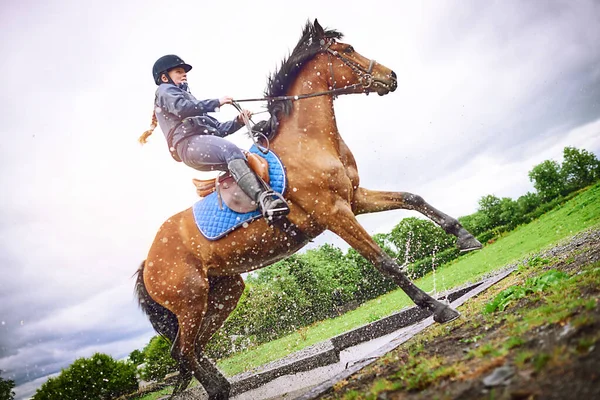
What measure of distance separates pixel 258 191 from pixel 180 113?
4.83ft

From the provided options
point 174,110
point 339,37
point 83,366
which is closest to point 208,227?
point 174,110

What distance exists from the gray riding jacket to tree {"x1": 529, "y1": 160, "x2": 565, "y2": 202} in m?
44.4

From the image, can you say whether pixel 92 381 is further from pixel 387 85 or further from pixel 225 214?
pixel 387 85

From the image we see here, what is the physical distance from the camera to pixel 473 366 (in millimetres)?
2045

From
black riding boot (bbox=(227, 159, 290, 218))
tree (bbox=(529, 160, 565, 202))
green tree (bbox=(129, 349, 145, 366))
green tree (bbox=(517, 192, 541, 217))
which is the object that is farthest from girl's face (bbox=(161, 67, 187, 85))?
tree (bbox=(529, 160, 565, 202))

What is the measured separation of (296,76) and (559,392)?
15.0 ft

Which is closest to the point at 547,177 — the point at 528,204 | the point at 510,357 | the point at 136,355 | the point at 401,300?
the point at 528,204

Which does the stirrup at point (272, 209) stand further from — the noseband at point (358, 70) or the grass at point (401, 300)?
the grass at point (401, 300)

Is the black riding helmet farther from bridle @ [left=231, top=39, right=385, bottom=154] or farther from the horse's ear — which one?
the horse's ear

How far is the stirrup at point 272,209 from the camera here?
3961 mm

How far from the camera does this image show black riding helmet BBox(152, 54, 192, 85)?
5.01 m

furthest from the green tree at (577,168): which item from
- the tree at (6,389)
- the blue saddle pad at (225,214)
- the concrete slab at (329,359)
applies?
the tree at (6,389)

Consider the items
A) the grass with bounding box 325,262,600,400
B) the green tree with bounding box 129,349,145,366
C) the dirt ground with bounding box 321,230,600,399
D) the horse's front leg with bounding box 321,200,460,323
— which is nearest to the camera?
the dirt ground with bounding box 321,230,600,399

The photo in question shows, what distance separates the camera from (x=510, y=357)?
1.91 meters
